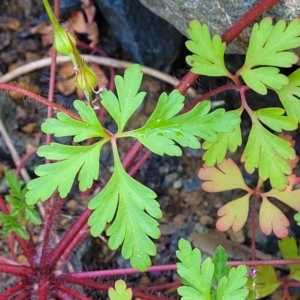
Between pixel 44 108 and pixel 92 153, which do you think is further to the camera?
pixel 44 108

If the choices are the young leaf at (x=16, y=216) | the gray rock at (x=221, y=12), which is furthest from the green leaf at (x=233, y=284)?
the gray rock at (x=221, y=12)

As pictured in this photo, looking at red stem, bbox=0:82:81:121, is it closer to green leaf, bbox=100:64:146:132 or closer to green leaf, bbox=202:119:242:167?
green leaf, bbox=100:64:146:132

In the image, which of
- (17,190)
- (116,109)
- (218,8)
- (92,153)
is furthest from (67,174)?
(218,8)

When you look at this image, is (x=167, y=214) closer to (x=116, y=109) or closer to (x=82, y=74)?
(x=116, y=109)

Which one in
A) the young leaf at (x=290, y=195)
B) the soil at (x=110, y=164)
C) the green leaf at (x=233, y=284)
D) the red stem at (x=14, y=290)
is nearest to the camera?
the green leaf at (x=233, y=284)

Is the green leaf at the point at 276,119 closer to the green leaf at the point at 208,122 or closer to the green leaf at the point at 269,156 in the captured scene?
the green leaf at the point at 269,156

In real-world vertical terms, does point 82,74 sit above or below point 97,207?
above
